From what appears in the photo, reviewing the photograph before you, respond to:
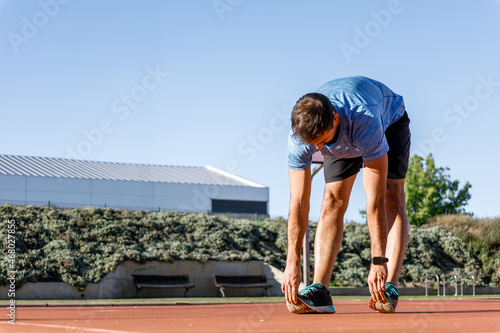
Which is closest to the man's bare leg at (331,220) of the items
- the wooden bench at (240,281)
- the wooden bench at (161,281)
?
the wooden bench at (161,281)

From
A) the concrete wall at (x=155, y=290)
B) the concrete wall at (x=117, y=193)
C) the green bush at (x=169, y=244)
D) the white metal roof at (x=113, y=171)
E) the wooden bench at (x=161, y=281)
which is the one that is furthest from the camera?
the white metal roof at (x=113, y=171)

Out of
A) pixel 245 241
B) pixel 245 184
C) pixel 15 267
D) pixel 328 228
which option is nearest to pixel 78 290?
pixel 15 267

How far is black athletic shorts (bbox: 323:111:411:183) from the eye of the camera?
5133mm

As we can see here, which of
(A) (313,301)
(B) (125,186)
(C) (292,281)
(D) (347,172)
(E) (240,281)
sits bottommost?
(E) (240,281)

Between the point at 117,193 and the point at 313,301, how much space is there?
129 ft

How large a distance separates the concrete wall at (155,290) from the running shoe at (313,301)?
1472cm

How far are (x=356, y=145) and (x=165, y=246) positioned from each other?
57.6ft

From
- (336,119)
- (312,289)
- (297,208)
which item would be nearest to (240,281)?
(312,289)

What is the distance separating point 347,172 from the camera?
16.8ft

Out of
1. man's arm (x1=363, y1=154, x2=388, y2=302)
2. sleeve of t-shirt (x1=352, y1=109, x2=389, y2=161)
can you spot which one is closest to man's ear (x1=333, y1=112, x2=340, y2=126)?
sleeve of t-shirt (x1=352, y1=109, x2=389, y2=161)

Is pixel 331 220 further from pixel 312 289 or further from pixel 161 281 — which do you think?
pixel 161 281

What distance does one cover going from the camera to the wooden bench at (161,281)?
19.0m

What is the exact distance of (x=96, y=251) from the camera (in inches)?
803

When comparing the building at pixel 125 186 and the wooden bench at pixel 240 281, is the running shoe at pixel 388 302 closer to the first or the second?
the wooden bench at pixel 240 281
